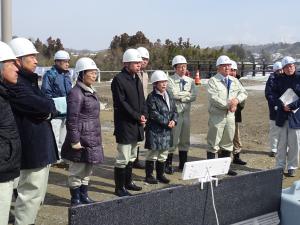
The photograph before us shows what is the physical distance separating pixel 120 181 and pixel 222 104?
7.22 feet

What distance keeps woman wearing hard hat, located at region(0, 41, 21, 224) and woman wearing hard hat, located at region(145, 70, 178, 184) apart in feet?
11.1

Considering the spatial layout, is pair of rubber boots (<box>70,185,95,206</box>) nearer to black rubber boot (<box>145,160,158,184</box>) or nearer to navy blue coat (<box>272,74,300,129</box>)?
black rubber boot (<box>145,160,158,184</box>)

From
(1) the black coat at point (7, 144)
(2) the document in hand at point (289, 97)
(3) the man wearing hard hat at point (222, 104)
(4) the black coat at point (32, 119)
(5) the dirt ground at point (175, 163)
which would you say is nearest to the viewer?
(1) the black coat at point (7, 144)

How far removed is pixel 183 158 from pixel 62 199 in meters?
2.55

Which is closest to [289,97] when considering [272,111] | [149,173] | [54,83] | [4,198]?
[272,111]

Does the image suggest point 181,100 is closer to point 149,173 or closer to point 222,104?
point 222,104

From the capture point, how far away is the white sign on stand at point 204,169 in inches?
149

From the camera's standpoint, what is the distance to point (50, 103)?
459 centimetres

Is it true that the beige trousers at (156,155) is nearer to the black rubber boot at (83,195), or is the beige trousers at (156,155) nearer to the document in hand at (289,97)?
the black rubber boot at (83,195)

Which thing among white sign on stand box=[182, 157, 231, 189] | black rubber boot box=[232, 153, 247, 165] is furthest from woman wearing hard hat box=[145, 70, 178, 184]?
white sign on stand box=[182, 157, 231, 189]

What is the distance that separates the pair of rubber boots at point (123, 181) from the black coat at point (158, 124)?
1.71 feet

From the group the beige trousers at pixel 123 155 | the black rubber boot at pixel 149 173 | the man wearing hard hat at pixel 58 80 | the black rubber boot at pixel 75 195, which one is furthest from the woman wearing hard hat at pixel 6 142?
the black rubber boot at pixel 149 173

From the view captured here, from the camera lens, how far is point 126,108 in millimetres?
6402

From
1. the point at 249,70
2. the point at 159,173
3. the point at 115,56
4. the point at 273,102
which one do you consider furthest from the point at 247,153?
the point at 115,56
